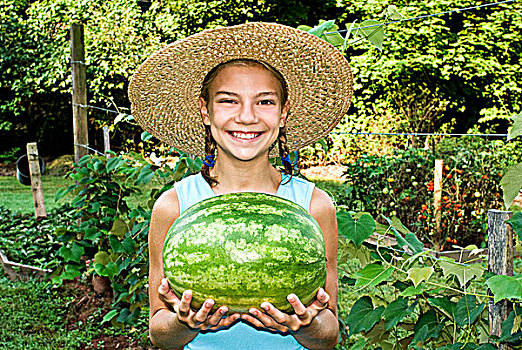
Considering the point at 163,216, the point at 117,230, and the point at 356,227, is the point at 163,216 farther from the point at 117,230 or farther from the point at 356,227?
the point at 117,230

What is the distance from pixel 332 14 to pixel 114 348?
1401 cm

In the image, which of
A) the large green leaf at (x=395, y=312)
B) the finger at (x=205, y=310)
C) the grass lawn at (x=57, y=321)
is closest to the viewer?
the finger at (x=205, y=310)

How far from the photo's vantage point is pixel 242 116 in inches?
72.5

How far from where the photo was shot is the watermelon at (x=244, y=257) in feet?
4.91

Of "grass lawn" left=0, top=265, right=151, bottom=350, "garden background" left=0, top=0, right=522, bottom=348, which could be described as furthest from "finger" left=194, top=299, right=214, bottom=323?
"garden background" left=0, top=0, right=522, bottom=348

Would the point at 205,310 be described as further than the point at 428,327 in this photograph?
No

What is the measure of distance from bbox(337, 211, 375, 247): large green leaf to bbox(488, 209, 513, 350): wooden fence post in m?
0.52

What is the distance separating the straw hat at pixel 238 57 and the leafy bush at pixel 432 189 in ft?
13.1

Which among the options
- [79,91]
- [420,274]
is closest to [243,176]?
[420,274]

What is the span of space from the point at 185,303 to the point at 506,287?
1.07 m

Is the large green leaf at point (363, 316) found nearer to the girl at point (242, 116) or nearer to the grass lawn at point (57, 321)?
the girl at point (242, 116)

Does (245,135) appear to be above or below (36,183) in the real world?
above

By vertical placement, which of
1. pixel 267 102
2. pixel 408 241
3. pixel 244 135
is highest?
pixel 267 102

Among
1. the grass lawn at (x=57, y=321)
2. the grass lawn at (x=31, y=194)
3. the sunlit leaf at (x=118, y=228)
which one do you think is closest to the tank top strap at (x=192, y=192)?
the sunlit leaf at (x=118, y=228)
